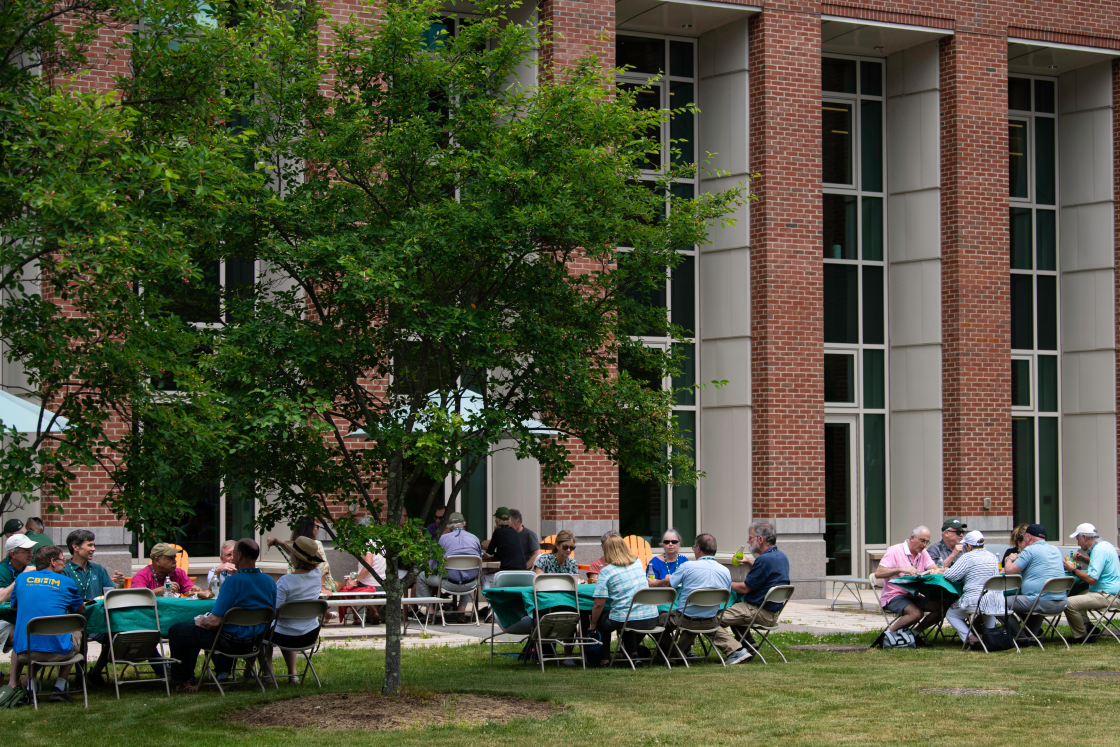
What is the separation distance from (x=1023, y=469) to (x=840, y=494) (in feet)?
13.1

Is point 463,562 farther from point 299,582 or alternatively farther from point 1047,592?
point 1047,592

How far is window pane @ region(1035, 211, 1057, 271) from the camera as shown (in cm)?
2292

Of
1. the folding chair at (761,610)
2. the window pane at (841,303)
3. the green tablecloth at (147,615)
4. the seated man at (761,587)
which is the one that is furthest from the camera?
the window pane at (841,303)

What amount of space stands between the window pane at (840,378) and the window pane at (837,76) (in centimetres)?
474

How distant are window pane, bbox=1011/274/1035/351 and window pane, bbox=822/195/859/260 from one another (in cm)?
345

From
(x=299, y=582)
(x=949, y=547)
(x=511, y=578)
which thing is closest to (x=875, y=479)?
(x=949, y=547)

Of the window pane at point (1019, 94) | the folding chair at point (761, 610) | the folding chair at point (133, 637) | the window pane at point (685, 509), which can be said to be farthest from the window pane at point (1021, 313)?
the folding chair at point (133, 637)

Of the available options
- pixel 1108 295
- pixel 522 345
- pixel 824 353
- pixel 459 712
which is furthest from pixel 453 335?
pixel 1108 295

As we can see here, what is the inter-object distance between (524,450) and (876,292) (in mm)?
13328

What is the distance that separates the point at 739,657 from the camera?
1242 cm

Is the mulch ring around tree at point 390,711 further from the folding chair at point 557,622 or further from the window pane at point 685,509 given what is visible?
the window pane at point 685,509

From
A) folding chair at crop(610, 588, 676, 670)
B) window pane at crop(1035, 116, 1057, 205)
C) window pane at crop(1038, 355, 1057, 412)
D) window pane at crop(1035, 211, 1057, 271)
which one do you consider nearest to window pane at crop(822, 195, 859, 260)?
window pane at crop(1035, 211, 1057, 271)

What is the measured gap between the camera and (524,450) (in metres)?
9.92

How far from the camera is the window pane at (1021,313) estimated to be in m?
22.7
